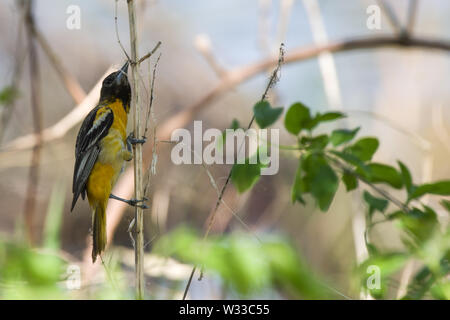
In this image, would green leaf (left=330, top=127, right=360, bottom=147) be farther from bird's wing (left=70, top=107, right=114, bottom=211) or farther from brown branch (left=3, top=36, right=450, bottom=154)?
brown branch (left=3, top=36, right=450, bottom=154)

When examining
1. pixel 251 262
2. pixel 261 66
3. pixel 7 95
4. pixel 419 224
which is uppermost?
pixel 261 66

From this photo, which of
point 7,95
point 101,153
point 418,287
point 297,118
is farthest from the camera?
point 7,95

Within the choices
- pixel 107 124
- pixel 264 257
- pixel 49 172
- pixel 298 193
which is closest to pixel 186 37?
pixel 49 172

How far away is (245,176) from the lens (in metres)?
1.46

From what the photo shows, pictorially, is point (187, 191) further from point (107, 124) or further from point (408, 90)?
point (408, 90)

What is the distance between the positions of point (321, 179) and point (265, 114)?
0.26 meters

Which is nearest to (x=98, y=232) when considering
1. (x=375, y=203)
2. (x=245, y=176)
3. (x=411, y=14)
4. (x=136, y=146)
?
(x=136, y=146)

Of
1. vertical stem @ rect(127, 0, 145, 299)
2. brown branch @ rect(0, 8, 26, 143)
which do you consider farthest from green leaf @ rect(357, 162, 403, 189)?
brown branch @ rect(0, 8, 26, 143)

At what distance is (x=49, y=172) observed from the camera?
4.97 m

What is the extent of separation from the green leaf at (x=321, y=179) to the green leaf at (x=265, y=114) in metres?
0.19

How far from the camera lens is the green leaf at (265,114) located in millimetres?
1468

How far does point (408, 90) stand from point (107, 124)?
11.1 feet

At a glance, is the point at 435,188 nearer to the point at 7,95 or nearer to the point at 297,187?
the point at 297,187
